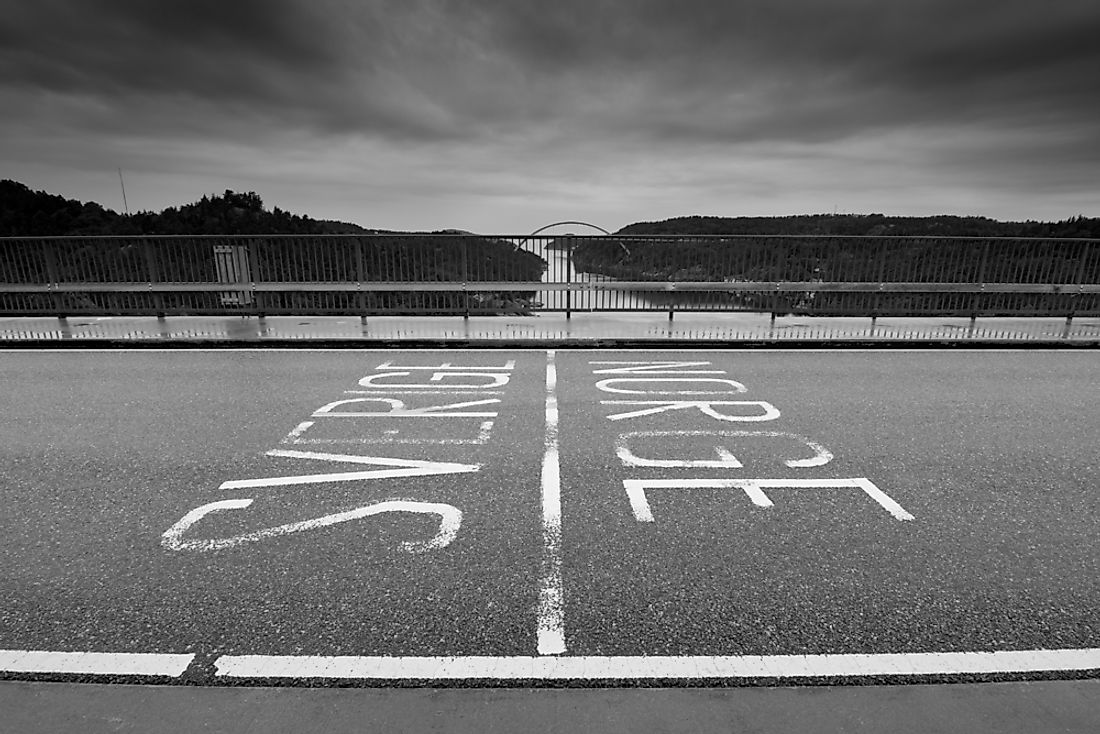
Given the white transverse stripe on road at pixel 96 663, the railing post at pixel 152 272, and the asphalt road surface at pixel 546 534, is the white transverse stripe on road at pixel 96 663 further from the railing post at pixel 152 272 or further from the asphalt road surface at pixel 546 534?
the railing post at pixel 152 272

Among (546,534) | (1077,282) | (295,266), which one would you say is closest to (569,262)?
(295,266)

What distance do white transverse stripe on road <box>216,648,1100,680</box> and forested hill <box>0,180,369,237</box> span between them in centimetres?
2476

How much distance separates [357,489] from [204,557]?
104 centimetres

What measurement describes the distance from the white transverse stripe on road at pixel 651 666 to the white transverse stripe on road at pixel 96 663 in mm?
206

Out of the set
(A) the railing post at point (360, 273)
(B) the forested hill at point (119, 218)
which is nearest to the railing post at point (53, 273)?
(A) the railing post at point (360, 273)

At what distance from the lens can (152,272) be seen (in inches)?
396

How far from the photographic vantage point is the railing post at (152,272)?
9891 millimetres

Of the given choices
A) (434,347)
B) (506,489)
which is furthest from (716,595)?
(434,347)

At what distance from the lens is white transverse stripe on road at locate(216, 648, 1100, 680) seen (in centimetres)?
228

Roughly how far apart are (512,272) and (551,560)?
305 inches

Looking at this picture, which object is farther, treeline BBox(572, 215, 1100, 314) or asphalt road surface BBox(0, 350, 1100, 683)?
treeline BBox(572, 215, 1100, 314)

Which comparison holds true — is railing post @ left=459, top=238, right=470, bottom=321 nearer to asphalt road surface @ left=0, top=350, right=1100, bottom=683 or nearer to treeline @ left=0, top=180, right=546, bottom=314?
treeline @ left=0, top=180, right=546, bottom=314

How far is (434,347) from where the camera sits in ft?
29.8

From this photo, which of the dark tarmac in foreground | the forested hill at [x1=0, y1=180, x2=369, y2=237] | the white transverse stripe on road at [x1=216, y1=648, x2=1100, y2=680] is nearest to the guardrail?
the dark tarmac in foreground
